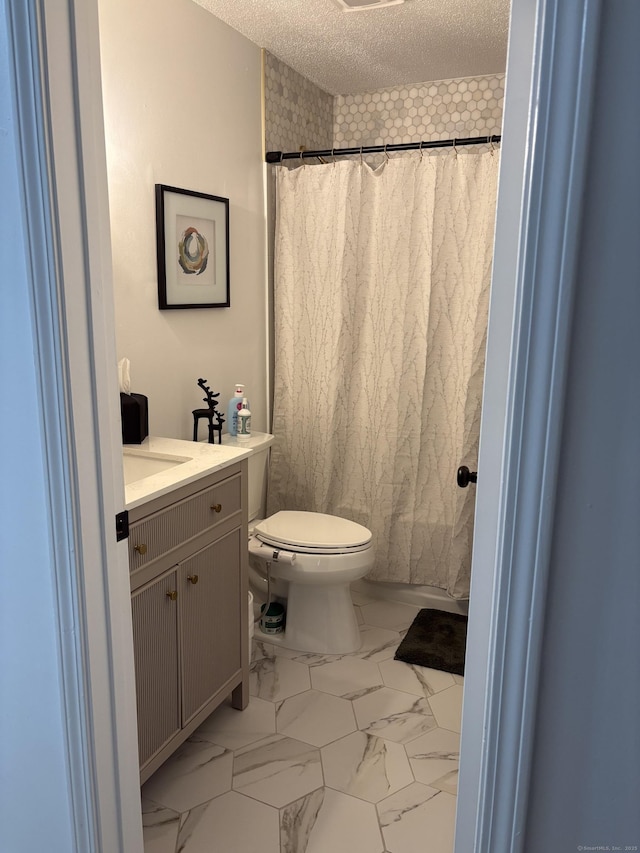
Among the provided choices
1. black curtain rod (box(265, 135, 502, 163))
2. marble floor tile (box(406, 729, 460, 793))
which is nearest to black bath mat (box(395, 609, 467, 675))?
marble floor tile (box(406, 729, 460, 793))

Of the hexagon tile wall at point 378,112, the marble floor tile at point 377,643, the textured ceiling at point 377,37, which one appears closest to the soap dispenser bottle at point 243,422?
the marble floor tile at point 377,643

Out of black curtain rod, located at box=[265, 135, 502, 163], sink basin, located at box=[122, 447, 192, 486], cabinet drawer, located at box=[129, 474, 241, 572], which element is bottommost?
cabinet drawer, located at box=[129, 474, 241, 572]

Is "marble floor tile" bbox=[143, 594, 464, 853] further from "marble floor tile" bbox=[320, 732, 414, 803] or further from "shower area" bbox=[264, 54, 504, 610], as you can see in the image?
"shower area" bbox=[264, 54, 504, 610]

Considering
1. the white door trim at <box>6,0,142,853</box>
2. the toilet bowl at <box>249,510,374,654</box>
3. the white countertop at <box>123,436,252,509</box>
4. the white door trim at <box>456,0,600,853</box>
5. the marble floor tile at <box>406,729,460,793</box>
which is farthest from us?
the toilet bowl at <box>249,510,374,654</box>

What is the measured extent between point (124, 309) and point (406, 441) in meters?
1.31

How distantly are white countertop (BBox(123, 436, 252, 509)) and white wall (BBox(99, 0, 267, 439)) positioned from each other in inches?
9.9

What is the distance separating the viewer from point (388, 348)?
9.39 feet

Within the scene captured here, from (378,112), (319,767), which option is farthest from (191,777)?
(378,112)

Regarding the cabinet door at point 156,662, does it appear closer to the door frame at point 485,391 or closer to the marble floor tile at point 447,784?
the door frame at point 485,391

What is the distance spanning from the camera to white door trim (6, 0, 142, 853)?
1027 mm

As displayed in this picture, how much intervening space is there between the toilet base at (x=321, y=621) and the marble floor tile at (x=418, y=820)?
751mm

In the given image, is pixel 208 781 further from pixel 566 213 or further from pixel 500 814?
pixel 566 213

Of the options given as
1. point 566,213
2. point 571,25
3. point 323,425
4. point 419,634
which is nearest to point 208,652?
point 419,634

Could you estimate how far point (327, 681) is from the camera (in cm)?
246
